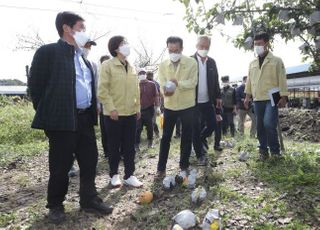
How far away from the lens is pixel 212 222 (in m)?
3.50

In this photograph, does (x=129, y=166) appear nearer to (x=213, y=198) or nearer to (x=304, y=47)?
(x=213, y=198)

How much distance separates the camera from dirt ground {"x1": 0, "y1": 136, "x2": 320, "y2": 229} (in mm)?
3779

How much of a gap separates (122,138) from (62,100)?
1536 mm

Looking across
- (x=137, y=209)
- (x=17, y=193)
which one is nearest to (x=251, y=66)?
(x=137, y=209)

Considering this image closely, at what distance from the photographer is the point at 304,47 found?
24.4ft

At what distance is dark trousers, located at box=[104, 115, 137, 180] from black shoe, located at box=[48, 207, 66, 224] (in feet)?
4.25

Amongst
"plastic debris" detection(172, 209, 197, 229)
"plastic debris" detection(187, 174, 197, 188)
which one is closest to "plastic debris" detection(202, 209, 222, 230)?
"plastic debris" detection(172, 209, 197, 229)

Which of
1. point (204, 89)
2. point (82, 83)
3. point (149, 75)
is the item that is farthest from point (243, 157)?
point (149, 75)

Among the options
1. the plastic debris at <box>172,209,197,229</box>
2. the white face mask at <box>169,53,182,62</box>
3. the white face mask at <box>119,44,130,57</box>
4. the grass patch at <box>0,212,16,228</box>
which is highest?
the white face mask at <box>119,44,130,57</box>

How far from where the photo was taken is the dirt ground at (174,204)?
3.78 m

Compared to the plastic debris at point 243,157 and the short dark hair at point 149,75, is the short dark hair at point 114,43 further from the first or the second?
the short dark hair at point 149,75

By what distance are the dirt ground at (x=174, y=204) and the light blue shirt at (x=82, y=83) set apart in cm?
124

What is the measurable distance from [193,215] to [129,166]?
1.61m

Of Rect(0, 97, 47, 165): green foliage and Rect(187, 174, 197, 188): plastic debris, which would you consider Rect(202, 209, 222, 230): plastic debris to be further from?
Rect(0, 97, 47, 165): green foliage
